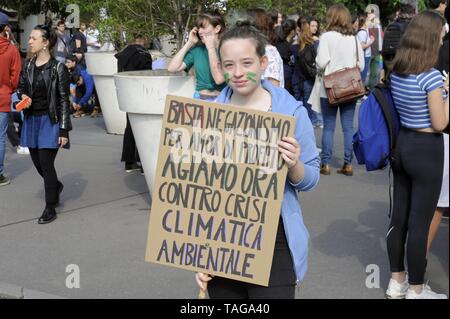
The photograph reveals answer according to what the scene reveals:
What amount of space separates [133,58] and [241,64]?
7.01 metres

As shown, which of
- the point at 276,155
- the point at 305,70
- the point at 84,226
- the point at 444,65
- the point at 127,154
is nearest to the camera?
the point at 276,155

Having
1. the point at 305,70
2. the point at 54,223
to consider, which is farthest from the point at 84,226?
the point at 305,70

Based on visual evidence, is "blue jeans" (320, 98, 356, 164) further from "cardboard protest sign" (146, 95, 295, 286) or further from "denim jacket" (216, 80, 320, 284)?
"cardboard protest sign" (146, 95, 295, 286)

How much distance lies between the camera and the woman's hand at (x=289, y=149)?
3.01m

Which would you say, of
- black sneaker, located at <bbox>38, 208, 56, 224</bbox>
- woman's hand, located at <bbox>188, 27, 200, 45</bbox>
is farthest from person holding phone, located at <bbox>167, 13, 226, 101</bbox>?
black sneaker, located at <bbox>38, 208, 56, 224</bbox>

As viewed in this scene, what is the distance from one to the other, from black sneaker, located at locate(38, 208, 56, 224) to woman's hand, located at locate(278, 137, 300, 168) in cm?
456

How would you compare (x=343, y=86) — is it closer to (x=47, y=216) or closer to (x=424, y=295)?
(x=47, y=216)

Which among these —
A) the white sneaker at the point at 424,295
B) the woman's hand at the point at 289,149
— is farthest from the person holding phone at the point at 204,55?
the woman's hand at the point at 289,149

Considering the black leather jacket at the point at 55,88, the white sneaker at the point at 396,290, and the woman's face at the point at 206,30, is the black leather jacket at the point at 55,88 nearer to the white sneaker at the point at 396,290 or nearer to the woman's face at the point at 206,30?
the woman's face at the point at 206,30

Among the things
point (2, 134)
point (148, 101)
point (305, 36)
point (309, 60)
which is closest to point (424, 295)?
point (148, 101)

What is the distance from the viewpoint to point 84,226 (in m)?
7.01

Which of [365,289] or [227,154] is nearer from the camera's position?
[227,154]

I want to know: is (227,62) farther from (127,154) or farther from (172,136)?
(127,154)

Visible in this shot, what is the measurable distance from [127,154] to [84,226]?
96.7 inches
